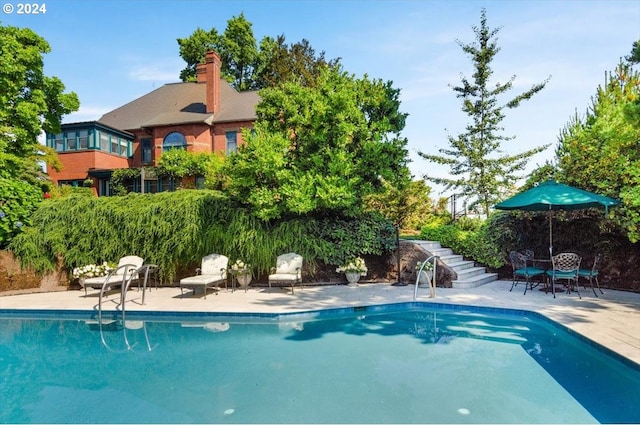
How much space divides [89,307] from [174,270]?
2.83 metres

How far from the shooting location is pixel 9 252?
35.6 ft

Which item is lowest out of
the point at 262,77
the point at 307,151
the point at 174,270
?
the point at 174,270

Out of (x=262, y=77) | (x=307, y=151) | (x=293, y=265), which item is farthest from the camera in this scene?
(x=262, y=77)

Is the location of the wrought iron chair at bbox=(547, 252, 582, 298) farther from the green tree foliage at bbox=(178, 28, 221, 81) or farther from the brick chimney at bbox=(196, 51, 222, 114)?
the green tree foliage at bbox=(178, 28, 221, 81)

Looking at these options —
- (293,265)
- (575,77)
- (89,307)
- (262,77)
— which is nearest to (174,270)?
(89,307)

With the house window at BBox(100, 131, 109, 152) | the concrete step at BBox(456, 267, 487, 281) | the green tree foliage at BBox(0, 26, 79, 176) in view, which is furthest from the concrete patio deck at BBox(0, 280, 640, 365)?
the house window at BBox(100, 131, 109, 152)

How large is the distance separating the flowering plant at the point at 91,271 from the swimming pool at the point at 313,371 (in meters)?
2.74

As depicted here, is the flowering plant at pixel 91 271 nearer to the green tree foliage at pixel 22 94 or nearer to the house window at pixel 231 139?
the green tree foliage at pixel 22 94

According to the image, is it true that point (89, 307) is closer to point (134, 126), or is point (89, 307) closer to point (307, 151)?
point (307, 151)

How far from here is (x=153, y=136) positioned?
2392 centimetres

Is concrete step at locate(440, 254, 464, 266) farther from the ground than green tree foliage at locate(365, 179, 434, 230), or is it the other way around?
green tree foliage at locate(365, 179, 434, 230)

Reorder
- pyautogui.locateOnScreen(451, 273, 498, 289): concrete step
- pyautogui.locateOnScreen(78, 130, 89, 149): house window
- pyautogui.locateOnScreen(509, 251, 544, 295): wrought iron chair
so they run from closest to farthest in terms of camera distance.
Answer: pyautogui.locateOnScreen(509, 251, 544, 295): wrought iron chair → pyautogui.locateOnScreen(451, 273, 498, 289): concrete step → pyautogui.locateOnScreen(78, 130, 89, 149): house window

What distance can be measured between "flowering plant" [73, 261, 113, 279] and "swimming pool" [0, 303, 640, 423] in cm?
274

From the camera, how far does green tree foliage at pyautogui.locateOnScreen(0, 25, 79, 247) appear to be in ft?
49.3
